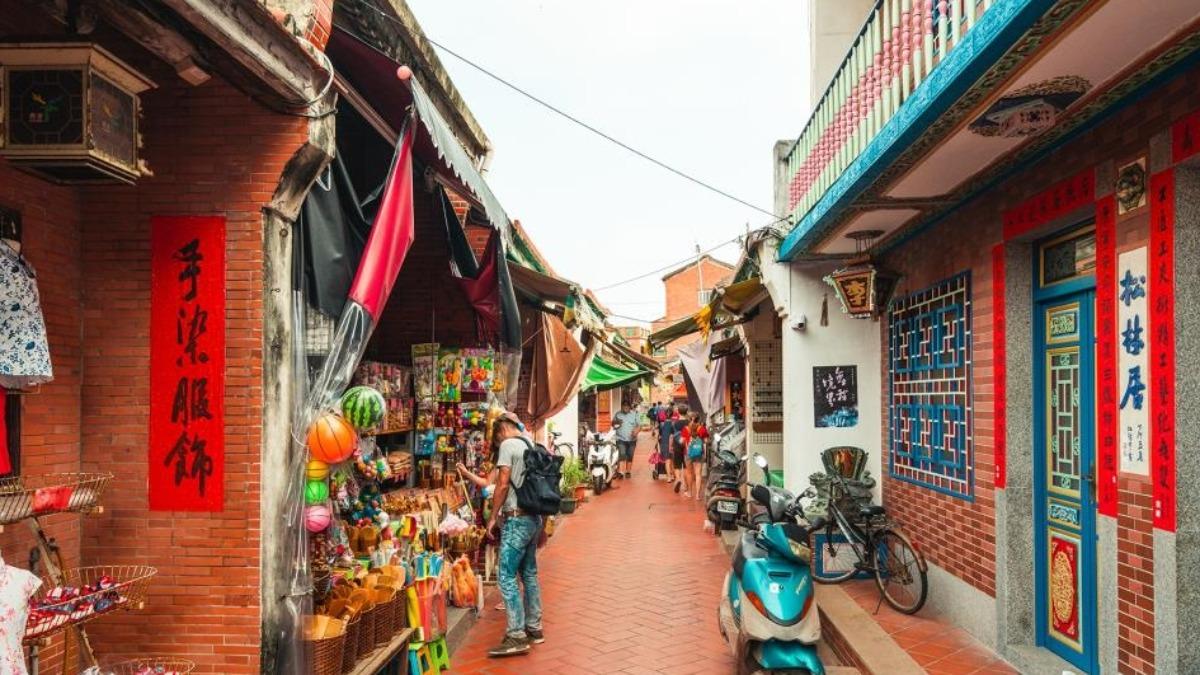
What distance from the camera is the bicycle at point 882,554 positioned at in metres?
6.66

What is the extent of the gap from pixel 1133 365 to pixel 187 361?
4.89 meters

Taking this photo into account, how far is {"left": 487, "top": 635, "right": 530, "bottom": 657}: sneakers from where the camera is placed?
6160 millimetres

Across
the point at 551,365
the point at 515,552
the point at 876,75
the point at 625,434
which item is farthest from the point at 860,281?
the point at 625,434

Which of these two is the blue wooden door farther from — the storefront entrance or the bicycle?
the bicycle

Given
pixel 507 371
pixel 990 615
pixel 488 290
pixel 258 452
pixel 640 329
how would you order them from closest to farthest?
pixel 258 452, pixel 990 615, pixel 488 290, pixel 507 371, pixel 640 329

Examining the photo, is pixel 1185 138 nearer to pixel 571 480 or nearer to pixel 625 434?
pixel 571 480

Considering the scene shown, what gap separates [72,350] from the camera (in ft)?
13.6

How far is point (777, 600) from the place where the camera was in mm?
5113

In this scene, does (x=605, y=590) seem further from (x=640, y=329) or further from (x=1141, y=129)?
(x=640, y=329)

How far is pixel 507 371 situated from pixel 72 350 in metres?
4.53

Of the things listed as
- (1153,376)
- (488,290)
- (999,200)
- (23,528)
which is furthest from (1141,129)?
(23,528)

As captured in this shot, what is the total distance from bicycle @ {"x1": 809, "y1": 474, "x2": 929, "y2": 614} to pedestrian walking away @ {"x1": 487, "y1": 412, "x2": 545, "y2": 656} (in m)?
2.92

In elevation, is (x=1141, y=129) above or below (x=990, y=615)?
above

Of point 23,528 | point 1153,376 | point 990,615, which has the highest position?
point 1153,376
